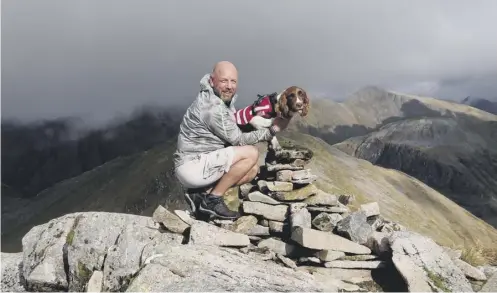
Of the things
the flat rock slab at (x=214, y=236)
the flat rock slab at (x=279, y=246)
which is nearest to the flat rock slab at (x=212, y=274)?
the flat rock slab at (x=214, y=236)

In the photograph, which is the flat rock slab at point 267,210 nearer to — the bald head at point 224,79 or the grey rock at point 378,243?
the grey rock at point 378,243

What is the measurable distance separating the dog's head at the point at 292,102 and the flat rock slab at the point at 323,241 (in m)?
2.89

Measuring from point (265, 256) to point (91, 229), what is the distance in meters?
4.72

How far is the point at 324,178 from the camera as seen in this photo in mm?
175500

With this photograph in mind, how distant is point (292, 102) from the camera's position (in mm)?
11633

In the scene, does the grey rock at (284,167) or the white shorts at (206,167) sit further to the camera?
the grey rock at (284,167)

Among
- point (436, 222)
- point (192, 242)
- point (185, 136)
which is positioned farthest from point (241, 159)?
point (436, 222)

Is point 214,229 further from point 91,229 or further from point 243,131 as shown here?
point 91,229

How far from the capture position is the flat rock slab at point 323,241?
474 inches

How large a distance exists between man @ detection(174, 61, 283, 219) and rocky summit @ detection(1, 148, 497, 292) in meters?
0.88

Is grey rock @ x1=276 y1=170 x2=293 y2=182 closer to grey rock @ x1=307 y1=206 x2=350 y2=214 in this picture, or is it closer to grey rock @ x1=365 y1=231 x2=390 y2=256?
grey rock @ x1=307 y1=206 x2=350 y2=214

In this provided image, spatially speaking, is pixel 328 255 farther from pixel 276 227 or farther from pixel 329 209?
pixel 276 227

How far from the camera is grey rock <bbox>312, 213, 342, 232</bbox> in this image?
1287cm

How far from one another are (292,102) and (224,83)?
5.71ft
